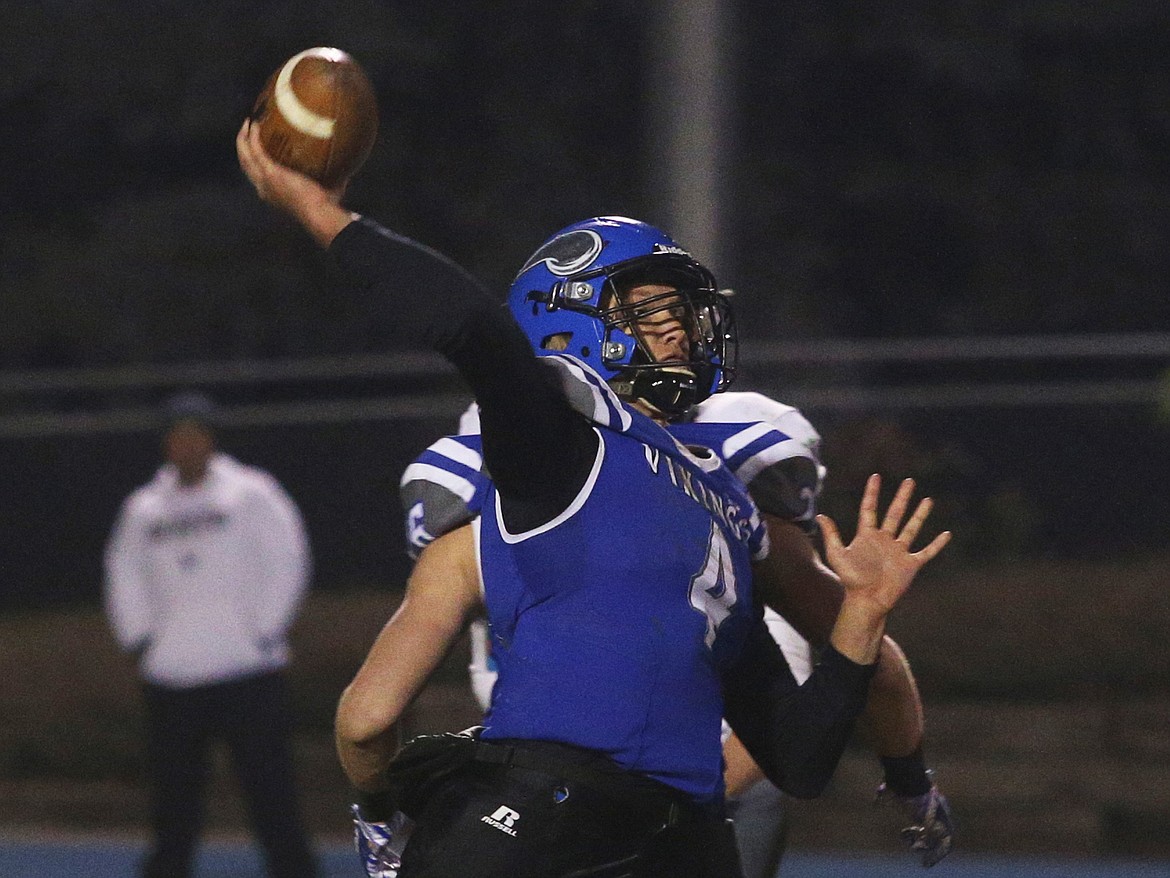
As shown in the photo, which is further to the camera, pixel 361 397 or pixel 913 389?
pixel 361 397

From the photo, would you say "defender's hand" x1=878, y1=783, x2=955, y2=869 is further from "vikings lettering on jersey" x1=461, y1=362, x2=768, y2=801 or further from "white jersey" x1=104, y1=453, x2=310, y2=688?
"white jersey" x1=104, y1=453, x2=310, y2=688

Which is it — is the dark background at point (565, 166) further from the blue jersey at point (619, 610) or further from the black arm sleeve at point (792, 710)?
the blue jersey at point (619, 610)

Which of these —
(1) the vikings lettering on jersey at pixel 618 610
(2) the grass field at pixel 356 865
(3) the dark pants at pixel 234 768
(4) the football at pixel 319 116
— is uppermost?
(4) the football at pixel 319 116

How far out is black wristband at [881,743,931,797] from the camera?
136 inches

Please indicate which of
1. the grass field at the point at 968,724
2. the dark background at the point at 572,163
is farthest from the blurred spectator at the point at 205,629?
the dark background at the point at 572,163

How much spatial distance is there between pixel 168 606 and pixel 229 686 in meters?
0.48

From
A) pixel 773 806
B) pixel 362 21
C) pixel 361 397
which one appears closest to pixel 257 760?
pixel 773 806

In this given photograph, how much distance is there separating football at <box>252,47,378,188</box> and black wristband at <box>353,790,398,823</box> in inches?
37.2

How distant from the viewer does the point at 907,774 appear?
3459 mm

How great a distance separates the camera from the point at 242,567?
7.73 m

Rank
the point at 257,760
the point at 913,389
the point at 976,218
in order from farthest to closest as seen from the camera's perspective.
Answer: the point at 976,218 < the point at 913,389 < the point at 257,760

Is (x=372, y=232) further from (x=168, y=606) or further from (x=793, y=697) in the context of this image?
(x=168, y=606)

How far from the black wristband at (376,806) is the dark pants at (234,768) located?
4108mm

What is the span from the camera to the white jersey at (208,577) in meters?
7.52
